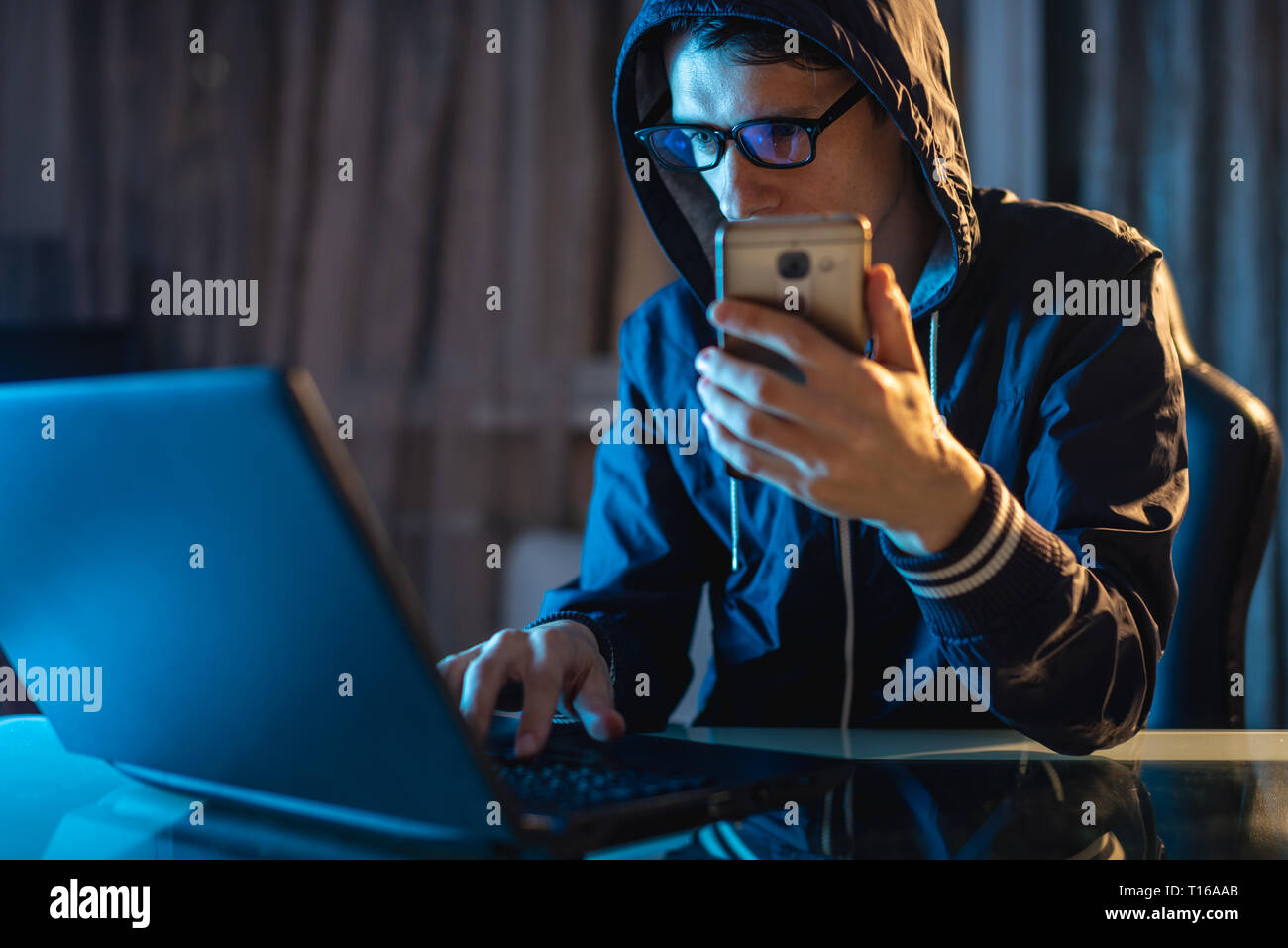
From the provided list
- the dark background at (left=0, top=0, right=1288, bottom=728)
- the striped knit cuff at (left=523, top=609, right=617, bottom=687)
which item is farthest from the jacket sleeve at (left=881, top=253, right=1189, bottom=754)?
the dark background at (left=0, top=0, right=1288, bottom=728)

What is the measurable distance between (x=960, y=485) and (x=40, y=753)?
→ 73 centimetres

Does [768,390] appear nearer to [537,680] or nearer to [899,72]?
[537,680]

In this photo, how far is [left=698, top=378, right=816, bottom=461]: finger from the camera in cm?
60

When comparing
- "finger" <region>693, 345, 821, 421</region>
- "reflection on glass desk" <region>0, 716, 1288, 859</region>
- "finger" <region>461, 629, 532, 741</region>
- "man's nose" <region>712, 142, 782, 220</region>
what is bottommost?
"reflection on glass desk" <region>0, 716, 1288, 859</region>

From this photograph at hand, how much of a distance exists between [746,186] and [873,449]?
1.63 feet

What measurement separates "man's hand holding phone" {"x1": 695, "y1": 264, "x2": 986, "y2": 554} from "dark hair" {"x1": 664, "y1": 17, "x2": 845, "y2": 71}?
0.44 meters

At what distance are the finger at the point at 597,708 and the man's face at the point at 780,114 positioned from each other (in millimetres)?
465

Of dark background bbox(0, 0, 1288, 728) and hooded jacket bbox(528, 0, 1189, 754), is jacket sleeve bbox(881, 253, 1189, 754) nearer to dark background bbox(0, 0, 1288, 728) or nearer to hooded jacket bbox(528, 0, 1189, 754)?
hooded jacket bbox(528, 0, 1189, 754)

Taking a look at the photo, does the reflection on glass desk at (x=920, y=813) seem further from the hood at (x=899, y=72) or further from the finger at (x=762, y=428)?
the hood at (x=899, y=72)

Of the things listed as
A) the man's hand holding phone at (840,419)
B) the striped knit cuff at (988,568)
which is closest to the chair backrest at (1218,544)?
the striped knit cuff at (988,568)

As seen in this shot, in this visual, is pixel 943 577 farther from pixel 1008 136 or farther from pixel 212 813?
pixel 1008 136

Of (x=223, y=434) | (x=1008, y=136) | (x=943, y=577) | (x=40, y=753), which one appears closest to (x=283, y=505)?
(x=223, y=434)

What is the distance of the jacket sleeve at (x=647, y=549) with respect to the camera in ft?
3.65
